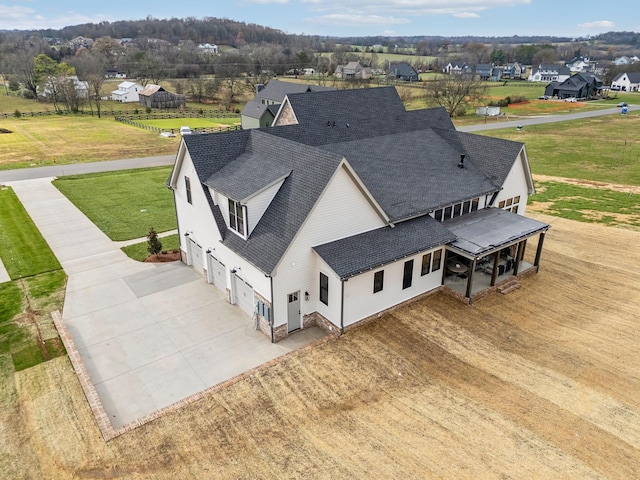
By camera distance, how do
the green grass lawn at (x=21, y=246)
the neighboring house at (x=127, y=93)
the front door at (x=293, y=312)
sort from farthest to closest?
the neighboring house at (x=127, y=93)
the green grass lawn at (x=21, y=246)
the front door at (x=293, y=312)

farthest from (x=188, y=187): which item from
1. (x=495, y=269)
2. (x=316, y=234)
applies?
(x=495, y=269)

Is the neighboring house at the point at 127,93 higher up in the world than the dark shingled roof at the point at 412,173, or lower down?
higher up

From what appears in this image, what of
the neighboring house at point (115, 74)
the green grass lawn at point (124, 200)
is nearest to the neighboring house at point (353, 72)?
the neighboring house at point (115, 74)

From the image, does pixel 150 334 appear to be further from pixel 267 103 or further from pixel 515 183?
pixel 267 103

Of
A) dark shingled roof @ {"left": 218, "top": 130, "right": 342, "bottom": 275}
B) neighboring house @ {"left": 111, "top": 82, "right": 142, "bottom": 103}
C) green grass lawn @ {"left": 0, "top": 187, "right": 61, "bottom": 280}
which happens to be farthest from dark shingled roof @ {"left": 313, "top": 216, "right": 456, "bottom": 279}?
neighboring house @ {"left": 111, "top": 82, "right": 142, "bottom": 103}

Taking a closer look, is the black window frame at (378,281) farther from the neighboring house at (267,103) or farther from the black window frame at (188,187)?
the neighboring house at (267,103)

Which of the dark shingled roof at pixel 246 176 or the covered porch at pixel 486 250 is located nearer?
the dark shingled roof at pixel 246 176
